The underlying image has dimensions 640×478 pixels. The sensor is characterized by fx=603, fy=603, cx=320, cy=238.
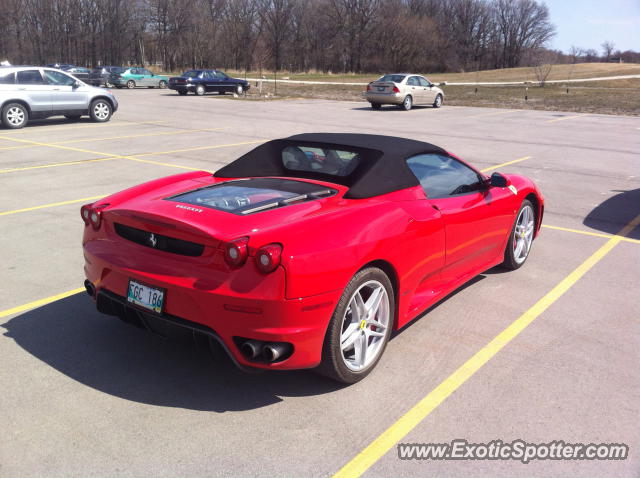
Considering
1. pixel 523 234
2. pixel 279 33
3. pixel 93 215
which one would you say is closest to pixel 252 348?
pixel 93 215

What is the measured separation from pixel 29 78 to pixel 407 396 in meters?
17.4

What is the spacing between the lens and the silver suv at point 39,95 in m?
17.1

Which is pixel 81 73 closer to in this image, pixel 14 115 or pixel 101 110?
pixel 101 110

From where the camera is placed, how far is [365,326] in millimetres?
3730

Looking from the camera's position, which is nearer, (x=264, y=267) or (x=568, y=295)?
(x=264, y=267)

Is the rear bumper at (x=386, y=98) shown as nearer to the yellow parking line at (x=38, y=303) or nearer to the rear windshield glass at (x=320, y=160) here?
the rear windshield glass at (x=320, y=160)

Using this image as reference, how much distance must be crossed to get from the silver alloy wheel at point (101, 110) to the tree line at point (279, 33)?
67.5 meters

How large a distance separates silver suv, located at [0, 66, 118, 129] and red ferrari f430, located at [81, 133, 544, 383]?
14.8 m

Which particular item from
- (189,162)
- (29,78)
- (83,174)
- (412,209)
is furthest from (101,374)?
(29,78)

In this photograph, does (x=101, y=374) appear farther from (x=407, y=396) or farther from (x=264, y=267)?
(x=407, y=396)

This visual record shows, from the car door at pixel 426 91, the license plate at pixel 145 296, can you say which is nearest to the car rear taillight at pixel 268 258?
the license plate at pixel 145 296

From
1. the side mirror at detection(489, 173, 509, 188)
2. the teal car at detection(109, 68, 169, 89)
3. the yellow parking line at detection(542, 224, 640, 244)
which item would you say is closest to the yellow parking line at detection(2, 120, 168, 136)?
the yellow parking line at detection(542, 224, 640, 244)

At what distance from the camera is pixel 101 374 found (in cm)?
375

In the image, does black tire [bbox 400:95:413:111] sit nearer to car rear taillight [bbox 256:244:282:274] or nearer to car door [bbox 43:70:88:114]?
car door [bbox 43:70:88:114]
